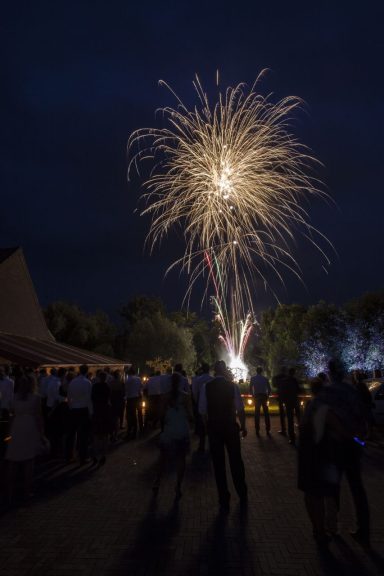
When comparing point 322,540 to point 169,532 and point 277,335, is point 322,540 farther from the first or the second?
point 277,335

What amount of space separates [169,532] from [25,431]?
2.62 m

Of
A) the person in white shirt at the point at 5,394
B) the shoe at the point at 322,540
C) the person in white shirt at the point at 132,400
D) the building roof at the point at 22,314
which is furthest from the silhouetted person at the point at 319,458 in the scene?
the building roof at the point at 22,314

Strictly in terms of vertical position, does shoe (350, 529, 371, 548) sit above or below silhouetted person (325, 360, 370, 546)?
below

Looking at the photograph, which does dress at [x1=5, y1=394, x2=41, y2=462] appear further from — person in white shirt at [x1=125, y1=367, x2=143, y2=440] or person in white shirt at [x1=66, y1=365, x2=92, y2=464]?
person in white shirt at [x1=125, y1=367, x2=143, y2=440]

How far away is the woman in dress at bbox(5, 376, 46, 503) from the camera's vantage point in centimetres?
688

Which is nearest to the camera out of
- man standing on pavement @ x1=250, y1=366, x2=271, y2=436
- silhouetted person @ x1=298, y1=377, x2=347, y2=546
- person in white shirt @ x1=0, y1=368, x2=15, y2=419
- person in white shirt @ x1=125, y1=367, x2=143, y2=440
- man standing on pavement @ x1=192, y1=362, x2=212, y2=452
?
silhouetted person @ x1=298, y1=377, x2=347, y2=546

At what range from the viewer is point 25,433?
22.9 ft

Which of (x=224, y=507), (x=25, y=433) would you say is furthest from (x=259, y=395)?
(x=25, y=433)

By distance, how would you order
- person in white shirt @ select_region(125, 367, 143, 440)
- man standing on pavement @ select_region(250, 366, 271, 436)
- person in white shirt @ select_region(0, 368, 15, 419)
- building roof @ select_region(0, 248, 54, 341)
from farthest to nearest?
building roof @ select_region(0, 248, 54, 341)
person in white shirt @ select_region(125, 367, 143, 440)
man standing on pavement @ select_region(250, 366, 271, 436)
person in white shirt @ select_region(0, 368, 15, 419)

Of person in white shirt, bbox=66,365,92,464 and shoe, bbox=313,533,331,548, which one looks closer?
shoe, bbox=313,533,331,548

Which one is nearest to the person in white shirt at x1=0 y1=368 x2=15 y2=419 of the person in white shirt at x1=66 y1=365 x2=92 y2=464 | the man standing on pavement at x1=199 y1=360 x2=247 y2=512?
the person in white shirt at x1=66 y1=365 x2=92 y2=464

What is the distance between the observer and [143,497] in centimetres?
700

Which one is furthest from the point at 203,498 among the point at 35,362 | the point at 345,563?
the point at 35,362

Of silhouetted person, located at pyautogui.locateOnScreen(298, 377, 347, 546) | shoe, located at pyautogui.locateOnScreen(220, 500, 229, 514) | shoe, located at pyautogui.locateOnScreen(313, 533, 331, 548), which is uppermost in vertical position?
silhouetted person, located at pyautogui.locateOnScreen(298, 377, 347, 546)
